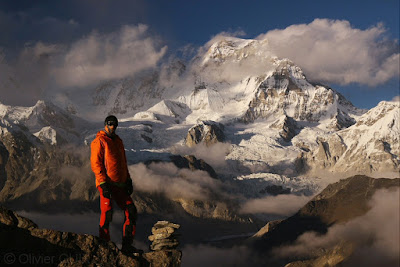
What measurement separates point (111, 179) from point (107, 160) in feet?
2.70

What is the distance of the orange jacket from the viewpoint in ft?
72.4

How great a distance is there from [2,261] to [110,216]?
18.5ft

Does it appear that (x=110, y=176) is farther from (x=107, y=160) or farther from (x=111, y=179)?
(x=107, y=160)

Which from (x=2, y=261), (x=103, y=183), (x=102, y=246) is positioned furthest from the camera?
(x=103, y=183)

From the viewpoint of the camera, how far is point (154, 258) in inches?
866

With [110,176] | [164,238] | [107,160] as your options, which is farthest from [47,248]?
[164,238]

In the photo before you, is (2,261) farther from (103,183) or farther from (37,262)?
(103,183)

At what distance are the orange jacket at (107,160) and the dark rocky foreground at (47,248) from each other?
273 cm

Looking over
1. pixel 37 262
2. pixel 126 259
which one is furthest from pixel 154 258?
pixel 37 262

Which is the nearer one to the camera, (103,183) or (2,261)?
(2,261)

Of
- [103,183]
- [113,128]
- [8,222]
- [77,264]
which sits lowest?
[77,264]

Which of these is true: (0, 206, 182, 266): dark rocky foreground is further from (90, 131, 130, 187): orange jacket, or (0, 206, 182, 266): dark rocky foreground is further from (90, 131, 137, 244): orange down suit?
(90, 131, 130, 187): orange jacket

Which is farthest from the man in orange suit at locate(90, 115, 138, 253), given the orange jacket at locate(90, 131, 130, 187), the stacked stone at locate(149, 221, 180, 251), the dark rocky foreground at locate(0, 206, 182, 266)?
the stacked stone at locate(149, 221, 180, 251)

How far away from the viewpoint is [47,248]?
19.2 m
